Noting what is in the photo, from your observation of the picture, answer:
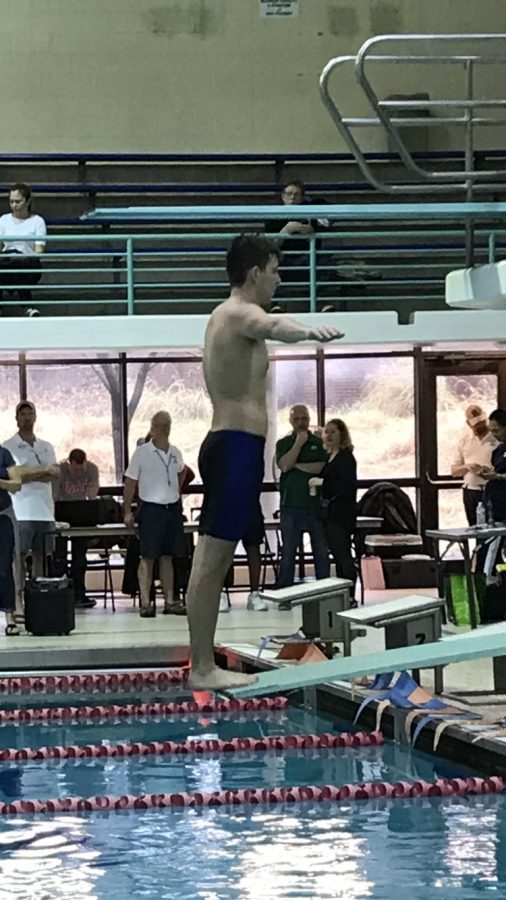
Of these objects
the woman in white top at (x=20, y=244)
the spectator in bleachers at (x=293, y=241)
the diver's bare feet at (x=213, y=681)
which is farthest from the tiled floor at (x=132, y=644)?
the diver's bare feet at (x=213, y=681)

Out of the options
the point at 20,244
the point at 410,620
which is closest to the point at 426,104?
the point at 410,620

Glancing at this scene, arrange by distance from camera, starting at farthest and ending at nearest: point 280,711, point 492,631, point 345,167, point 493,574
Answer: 1. point 345,167
2. point 493,574
3. point 280,711
4. point 492,631

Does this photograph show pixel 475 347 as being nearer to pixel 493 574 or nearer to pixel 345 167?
pixel 345 167

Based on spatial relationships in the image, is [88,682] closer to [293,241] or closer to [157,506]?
[157,506]

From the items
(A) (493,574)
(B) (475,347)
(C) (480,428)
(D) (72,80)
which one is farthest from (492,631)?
(D) (72,80)

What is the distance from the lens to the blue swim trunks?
587 centimetres

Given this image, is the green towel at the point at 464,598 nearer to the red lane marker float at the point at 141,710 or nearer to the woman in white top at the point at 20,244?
the red lane marker float at the point at 141,710

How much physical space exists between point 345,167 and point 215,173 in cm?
136

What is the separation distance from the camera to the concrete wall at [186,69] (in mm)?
16750

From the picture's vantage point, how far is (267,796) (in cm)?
682

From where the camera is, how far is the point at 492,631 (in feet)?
19.5

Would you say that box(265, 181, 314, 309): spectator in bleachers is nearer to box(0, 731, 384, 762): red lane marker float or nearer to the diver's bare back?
box(0, 731, 384, 762): red lane marker float

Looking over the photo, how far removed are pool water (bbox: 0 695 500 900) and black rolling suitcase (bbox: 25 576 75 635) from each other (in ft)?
13.0

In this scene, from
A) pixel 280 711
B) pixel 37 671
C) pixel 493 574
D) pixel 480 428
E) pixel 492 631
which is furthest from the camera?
pixel 480 428
